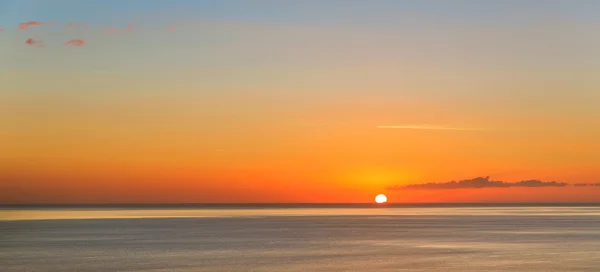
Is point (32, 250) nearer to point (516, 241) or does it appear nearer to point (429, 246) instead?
point (429, 246)

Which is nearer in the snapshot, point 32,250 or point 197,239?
point 32,250

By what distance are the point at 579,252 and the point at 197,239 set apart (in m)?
23.0

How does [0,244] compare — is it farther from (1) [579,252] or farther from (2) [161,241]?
(1) [579,252]

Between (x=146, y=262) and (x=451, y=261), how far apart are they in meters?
12.6

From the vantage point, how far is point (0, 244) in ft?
165

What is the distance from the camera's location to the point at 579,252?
4334 cm

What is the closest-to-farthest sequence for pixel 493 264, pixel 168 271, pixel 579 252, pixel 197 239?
pixel 168 271
pixel 493 264
pixel 579 252
pixel 197 239

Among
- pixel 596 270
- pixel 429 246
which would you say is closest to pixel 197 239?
pixel 429 246

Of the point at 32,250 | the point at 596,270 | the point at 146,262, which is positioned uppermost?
the point at 32,250

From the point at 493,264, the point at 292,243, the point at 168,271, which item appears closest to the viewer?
the point at 168,271

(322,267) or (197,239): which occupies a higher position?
(197,239)

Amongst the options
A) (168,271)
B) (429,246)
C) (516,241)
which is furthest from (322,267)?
(516,241)

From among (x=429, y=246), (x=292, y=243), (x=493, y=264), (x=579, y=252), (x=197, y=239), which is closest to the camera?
(x=493, y=264)

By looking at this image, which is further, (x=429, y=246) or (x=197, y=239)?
(x=197, y=239)
